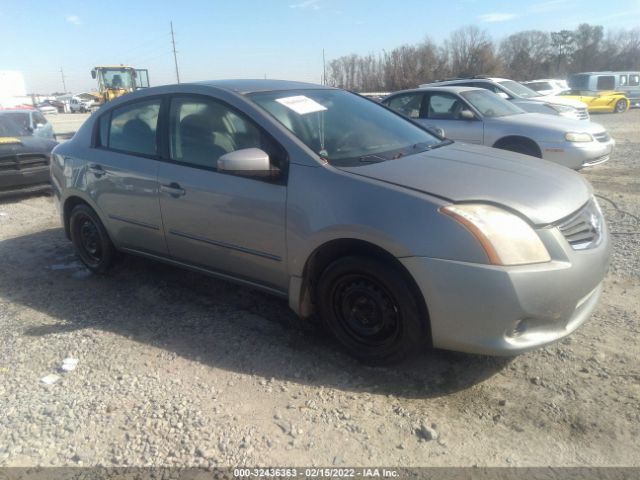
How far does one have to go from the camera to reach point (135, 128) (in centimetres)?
416

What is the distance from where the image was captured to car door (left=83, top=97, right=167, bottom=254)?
12.9ft

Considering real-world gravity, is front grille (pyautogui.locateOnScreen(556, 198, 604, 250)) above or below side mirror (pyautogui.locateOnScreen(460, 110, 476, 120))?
below

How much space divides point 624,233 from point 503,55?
67738 mm

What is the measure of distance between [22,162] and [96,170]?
4839 millimetres

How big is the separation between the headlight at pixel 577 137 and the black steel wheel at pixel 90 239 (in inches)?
263

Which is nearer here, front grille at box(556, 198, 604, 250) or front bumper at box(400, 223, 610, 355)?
front bumper at box(400, 223, 610, 355)

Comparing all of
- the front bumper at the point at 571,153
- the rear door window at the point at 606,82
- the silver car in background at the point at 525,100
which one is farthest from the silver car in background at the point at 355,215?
the rear door window at the point at 606,82

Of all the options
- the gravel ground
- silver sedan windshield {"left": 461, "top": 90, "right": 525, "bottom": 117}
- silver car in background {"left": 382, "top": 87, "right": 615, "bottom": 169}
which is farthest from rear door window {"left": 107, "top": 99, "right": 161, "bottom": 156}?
silver sedan windshield {"left": 461, "top": 90, "right": 525, "bottom": 117}

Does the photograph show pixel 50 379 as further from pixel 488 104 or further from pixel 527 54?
pixel 527 54

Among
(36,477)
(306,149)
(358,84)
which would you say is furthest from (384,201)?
(358,84)

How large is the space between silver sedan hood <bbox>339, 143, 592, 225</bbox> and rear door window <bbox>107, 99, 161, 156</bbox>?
6.02ft

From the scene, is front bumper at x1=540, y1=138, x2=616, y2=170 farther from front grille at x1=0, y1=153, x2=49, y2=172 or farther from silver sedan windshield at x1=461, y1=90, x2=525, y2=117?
front grille at x1=0, y1=153, x2=49, y2=172

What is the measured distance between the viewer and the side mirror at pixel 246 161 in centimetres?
305

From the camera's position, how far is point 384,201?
8.98 ft
